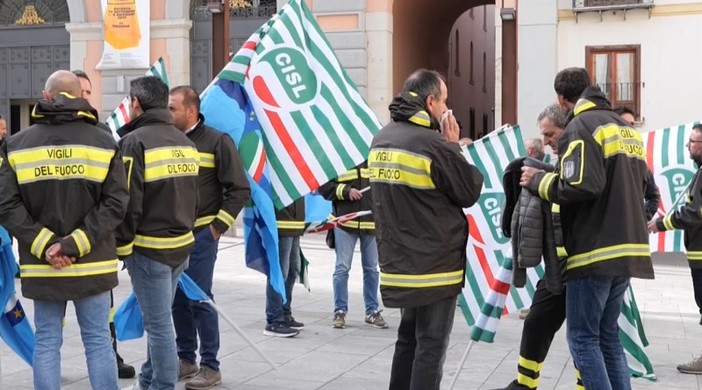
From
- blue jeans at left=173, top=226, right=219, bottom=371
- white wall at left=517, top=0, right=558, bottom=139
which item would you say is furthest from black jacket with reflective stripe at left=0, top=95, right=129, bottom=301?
white wall at left=517, top=0, right=558, bottom=139

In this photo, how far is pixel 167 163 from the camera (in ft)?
18.0

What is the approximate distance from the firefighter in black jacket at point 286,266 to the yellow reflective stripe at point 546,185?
344 cm

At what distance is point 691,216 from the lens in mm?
7219

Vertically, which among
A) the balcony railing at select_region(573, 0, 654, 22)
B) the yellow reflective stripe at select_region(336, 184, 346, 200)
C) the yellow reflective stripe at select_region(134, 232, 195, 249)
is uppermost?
the balcony railing at select_region(573, 0, 654, 22)

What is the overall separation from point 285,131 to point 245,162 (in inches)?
14.4

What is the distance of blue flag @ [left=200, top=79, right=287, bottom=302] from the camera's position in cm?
671

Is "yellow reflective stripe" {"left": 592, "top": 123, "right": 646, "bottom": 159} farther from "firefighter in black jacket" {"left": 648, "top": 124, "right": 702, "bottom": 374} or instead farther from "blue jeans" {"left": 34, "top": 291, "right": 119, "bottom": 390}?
"blue jeans" {"left": 34, "top": 291, "right": 119, "bottom": 390}

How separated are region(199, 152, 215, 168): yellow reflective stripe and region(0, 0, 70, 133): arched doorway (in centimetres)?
1863

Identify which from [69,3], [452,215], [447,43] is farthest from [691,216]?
[447,43]

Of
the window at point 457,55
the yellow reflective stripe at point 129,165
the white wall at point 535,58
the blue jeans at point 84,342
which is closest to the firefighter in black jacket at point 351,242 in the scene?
the yellow reflective stripe at point 129,165

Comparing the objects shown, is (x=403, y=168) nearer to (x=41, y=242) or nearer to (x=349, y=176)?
(x=41, y=242)

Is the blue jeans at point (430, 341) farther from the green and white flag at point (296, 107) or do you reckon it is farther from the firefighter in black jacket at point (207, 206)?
the green and white flag at point (296, 107)

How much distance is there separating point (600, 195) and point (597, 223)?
161mm

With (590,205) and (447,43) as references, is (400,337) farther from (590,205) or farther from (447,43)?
(447,43)
